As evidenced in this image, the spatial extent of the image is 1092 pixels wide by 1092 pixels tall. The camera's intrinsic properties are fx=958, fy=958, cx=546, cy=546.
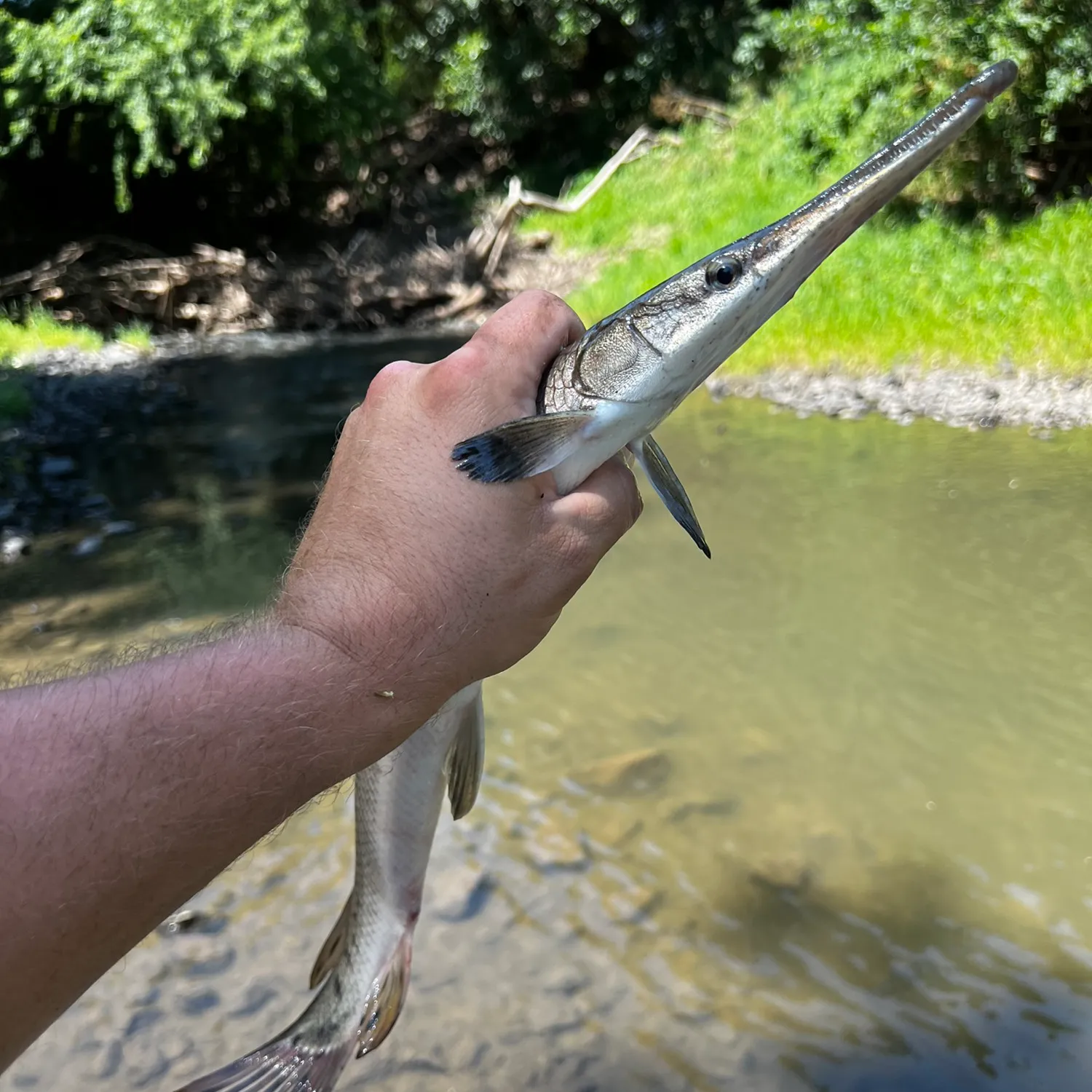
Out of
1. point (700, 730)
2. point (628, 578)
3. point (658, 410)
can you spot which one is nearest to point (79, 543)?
point (628, 578)

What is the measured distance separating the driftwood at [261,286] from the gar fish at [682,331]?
12.9 metres

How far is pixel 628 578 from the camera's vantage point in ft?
15.7

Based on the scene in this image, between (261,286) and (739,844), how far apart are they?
13.9m

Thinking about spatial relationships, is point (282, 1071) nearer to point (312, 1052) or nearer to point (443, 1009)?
point (312, 1052)

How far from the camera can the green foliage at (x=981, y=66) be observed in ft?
24.8

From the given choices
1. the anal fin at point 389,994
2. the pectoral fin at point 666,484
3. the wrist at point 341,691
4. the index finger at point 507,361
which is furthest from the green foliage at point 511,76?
the wrist at point 341,691

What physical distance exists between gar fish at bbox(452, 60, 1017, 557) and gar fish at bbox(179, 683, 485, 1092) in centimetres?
61

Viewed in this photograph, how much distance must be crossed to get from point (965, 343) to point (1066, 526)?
2681mm

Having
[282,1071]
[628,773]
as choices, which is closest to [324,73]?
[628,773]

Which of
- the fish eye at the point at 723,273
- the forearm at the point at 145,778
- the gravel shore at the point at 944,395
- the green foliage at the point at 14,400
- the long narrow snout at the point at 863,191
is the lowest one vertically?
the green foliage at the point at 14,400

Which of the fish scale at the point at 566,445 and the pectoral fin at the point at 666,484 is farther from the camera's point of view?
the pectoral fin at the point at 666,484

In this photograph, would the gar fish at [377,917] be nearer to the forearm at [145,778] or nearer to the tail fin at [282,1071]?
the tail fin at [282,1071]

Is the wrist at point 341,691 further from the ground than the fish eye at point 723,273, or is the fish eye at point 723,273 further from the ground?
the fish eye at point 723,273

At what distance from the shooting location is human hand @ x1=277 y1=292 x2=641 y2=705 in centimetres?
132
